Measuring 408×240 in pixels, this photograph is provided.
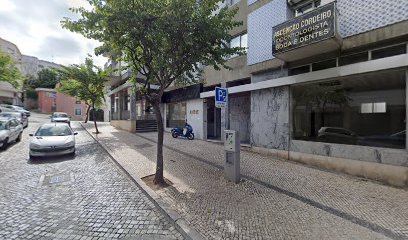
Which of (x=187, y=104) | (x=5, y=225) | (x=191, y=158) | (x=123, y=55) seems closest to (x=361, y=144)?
(x=191, y=158)

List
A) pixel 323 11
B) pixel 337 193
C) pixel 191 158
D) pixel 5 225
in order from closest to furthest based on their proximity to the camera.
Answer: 1. pixel 5 225
2. pixel 337 193
3. pixel 323 11
4. pixel 191 158

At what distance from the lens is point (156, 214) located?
369 centimetres

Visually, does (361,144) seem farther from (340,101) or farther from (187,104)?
(187,104)

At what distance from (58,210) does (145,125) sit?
14.3 metres

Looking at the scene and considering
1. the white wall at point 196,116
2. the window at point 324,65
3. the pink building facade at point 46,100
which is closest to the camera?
the window at point 324,65

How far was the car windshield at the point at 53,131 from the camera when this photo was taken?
26.6 feet

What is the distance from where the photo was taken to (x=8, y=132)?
899 cm

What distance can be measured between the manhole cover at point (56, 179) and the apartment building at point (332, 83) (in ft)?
23.5

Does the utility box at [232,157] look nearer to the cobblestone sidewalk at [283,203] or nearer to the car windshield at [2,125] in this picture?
the cobblestone sidewalk at [283,203]

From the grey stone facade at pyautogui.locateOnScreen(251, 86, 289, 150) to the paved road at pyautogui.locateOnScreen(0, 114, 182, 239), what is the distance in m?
5.70

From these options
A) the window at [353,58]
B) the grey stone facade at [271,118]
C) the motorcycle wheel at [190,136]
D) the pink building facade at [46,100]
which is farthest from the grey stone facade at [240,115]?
the pink building facade at [46,100]

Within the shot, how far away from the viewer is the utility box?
16.9 feet

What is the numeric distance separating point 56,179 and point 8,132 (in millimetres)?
6371

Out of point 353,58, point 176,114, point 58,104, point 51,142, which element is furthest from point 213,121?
point 58,104
